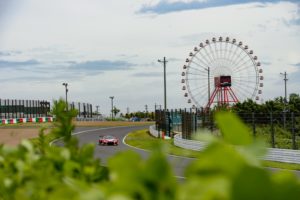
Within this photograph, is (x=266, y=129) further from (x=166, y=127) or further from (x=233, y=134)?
(x=233, y=134)

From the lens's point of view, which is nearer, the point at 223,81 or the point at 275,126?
the point at 275,126

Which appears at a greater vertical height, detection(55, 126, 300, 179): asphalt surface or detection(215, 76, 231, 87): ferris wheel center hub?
detection(215, 76, 231, 87): ferris wheel center hub

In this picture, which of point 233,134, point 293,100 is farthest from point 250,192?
point 293,100

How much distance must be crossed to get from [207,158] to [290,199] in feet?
0.45

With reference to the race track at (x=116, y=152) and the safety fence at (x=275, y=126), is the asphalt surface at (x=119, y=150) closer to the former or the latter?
the race track at (x=116, y=152)

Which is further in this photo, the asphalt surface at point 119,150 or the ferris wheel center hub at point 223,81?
the ferris wheel center hub at point 223,81

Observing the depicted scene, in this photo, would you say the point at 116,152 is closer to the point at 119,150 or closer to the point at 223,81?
the point at 119,150

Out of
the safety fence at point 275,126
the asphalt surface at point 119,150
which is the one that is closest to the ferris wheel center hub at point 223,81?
the asphalt surface at point 119,150

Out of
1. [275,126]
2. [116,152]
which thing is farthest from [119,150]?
[275,126]

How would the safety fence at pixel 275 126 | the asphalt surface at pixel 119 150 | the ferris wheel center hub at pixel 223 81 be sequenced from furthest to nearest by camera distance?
the ferris wheel center hub at pixel 223 81 < the safety fence at pixel 275 126 < the asphalt surface at pixel 119 150

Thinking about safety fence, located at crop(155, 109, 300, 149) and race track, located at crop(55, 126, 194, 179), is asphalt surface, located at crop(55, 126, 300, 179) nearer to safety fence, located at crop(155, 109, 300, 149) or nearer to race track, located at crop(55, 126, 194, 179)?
race track, located at crop(55, 126, 194, 179)

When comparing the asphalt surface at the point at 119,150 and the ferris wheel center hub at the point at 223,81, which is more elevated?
the ferris wheel center hub at the point at 223,81

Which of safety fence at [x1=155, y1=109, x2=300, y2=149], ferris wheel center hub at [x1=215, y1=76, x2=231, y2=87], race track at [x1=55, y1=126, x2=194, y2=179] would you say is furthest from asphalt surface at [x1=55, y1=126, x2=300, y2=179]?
ferris wheel center hub at [x1=215, y1=76, x2=231, y2=87]

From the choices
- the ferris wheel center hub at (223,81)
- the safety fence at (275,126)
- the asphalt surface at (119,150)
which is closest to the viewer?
the asphalt surface at (119,150)
